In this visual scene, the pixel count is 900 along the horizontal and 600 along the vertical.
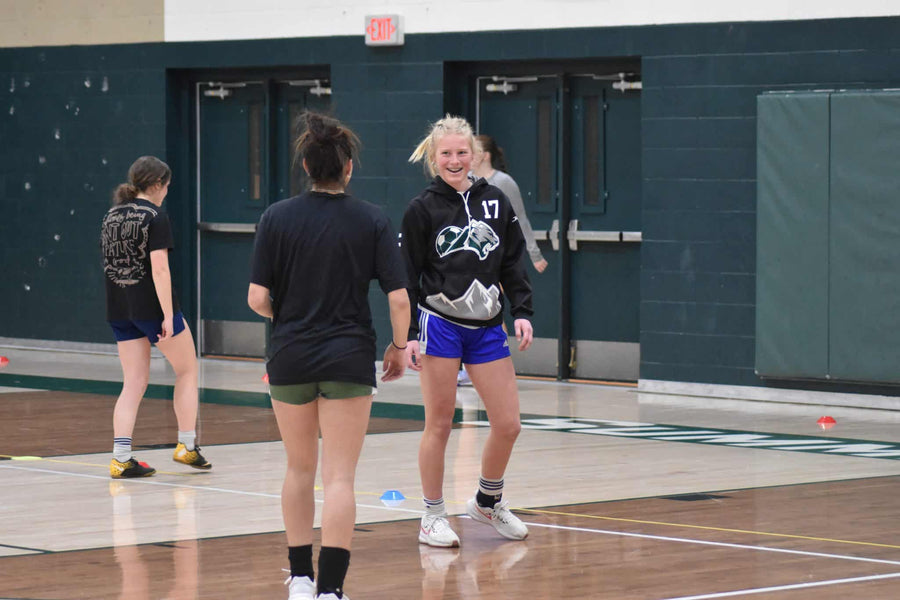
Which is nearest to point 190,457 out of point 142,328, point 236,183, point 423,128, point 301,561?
point 142,328

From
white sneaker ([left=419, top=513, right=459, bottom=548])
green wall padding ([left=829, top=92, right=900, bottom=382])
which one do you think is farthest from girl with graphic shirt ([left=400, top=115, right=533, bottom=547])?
green wall padding ([left=829, top=92, right=900, bottom=382])

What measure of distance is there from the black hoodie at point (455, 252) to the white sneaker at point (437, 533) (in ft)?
2.74

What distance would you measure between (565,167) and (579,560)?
8.50 meters

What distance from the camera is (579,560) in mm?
7660

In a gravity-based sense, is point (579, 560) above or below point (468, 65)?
below

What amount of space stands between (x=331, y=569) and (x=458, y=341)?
6.12 ft

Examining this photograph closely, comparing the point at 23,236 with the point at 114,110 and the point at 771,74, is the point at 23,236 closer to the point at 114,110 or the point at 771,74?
the point at 114,110

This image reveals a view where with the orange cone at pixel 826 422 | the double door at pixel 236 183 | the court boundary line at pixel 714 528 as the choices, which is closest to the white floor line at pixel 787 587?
the court boundary line at pixel 714 528

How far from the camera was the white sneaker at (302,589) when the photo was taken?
651 centimetres

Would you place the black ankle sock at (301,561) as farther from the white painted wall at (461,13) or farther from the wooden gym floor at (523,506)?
the white painted wall at (461,13)

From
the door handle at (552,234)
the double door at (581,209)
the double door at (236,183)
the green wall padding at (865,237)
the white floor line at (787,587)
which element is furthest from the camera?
the double door at (236,183)

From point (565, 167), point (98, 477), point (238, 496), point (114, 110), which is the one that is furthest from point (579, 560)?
point (114, 110)

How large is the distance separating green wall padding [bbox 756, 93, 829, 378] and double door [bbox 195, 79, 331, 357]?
5096 millimetres

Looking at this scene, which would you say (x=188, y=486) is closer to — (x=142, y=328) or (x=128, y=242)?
(x=142, y=328)
